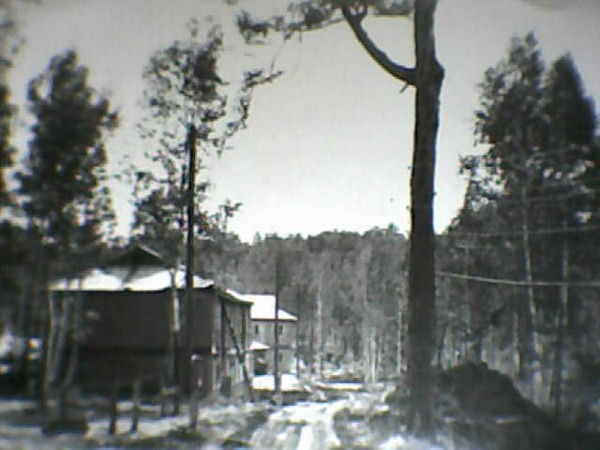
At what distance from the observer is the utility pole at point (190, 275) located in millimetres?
3385

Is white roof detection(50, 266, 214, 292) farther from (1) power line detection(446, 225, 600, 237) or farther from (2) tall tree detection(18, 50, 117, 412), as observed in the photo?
(1) power line detection(446, 225, 600, 237)

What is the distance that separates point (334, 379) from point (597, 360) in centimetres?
2150

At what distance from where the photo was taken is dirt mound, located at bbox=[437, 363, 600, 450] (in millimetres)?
5965

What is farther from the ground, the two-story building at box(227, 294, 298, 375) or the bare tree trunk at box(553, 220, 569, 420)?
the bare tree trunk at box(553, 220, 569, 420)

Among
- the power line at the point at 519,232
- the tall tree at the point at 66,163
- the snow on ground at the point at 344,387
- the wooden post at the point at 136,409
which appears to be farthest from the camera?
the snow on ground at the point at 344,387

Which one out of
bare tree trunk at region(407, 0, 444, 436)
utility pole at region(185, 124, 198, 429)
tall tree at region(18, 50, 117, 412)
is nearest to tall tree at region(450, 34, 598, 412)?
bare tree trunk at region(407, 0, 444, 436)

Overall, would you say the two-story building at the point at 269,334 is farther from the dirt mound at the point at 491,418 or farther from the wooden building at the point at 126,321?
the wooden building at the point at 126,321

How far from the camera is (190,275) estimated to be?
12.0 ft

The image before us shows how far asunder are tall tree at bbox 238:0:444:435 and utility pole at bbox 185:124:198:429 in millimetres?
1314

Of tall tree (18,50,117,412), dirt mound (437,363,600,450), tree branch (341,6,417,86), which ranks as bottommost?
dirt mound (437,363,600,450)

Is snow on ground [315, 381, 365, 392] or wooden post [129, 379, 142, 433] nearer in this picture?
wooden post [129, 379, 142, 433]

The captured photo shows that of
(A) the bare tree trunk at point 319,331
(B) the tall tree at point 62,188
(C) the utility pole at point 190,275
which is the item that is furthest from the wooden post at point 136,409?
(A) the bare tree trunk at point 319,331

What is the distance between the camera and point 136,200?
2.92 m

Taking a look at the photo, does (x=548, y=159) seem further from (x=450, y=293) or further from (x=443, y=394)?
(x=443, y=394)
